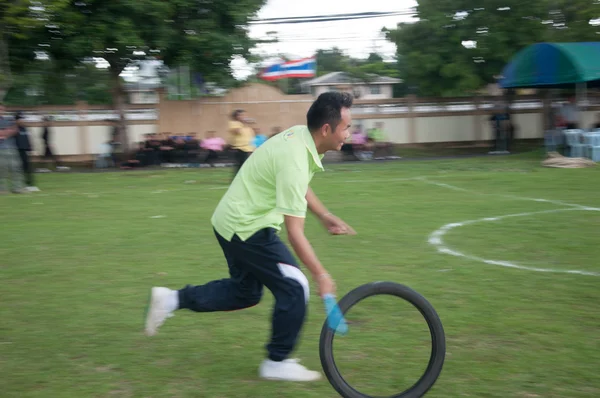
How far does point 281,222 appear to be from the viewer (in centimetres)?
416

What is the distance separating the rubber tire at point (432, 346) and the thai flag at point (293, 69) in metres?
26.8

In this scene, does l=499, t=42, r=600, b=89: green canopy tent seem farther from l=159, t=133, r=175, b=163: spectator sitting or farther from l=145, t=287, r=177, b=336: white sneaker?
l=145, t=287, r=177, b=336: white sneaker

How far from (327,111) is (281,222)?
0.71 meters

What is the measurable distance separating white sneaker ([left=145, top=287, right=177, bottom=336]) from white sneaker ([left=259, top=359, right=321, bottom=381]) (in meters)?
0.73

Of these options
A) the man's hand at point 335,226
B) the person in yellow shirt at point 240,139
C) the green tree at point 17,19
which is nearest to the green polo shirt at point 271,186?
the man's hand at point 335,226

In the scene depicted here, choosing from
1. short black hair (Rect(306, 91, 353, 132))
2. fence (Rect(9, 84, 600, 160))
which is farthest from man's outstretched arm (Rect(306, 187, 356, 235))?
fence (Rect(9, 84, 600, 160))

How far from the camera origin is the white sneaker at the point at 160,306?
4527 millimetres

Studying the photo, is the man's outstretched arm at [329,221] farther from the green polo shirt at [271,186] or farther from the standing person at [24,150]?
the standing person at [24,150]

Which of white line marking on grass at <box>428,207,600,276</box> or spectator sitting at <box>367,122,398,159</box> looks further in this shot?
spectator sitting at <box>367,122,398,159</box>

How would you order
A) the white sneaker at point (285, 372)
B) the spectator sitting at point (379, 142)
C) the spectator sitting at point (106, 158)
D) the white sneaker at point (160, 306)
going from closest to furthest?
the white sneaker at point (285, 372)
the white sneaker at point (160, 306)
the spectator sitting at point (106, 158)
the spectator sitting at point (379, 142)

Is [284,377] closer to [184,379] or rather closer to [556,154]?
[184,379]

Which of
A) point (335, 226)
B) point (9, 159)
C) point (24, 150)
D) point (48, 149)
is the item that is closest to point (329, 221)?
point (335, 226)

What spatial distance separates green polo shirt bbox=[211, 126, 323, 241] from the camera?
12.5ft

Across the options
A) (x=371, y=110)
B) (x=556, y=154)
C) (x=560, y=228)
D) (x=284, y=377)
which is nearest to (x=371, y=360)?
(x=284, y=377)
